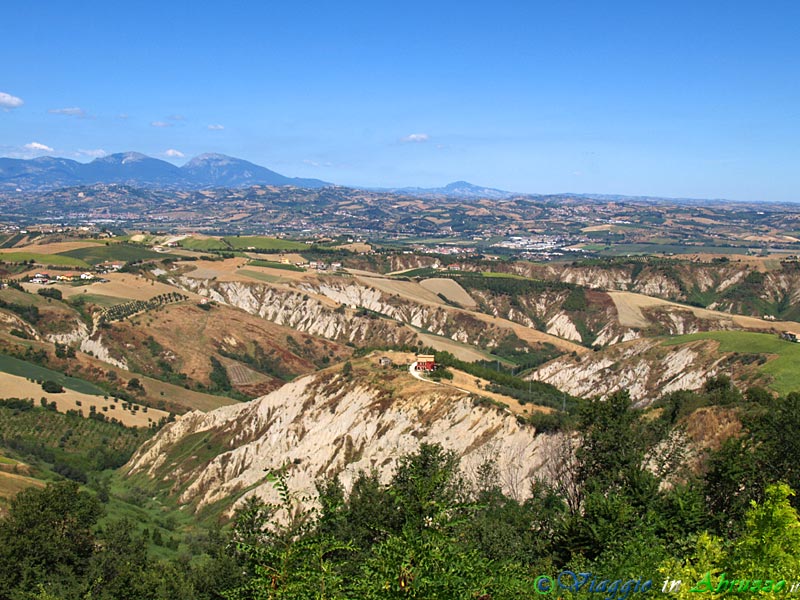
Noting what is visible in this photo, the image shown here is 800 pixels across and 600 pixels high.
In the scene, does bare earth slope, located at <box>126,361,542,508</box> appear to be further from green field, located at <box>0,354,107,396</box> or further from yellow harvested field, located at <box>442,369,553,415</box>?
green field, located at <box>0,354,107,396</box>

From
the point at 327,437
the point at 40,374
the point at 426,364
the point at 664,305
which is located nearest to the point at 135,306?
the point at 40,374

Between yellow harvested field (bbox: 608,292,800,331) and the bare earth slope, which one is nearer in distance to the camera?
the bare earth slope

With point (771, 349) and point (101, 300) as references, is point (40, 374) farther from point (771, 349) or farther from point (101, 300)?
point (771, 349)

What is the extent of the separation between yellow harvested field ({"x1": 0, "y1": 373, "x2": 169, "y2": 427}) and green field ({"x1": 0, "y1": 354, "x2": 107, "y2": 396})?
2.50m

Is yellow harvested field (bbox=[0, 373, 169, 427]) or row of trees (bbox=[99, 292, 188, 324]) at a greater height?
row of trees (bbox=[99, 292, 188, 324])

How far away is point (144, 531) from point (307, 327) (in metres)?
113

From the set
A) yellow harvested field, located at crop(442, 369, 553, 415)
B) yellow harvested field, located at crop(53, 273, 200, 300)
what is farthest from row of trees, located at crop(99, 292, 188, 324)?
yellow harvested field, located at crop(442, 369, 553, 415)

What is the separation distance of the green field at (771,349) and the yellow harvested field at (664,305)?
117 feet

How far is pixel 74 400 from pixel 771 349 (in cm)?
11216

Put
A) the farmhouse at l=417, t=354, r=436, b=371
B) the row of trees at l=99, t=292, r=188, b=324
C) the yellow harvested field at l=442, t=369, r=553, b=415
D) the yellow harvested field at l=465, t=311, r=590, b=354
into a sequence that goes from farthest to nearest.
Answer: the yellow harvested field at l=465, t=311, r=590, b=354 < the row of trees at l=99, t=292, r=188, b=324 < the farmhouse at l=417, t=354, r=436, b=371 < the yellow harvested field at l=442, t=369, r=553, b=415

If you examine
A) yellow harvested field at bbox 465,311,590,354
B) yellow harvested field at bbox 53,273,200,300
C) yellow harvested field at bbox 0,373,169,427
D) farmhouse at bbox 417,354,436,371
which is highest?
farmhouse at bbox 417,354,436,371

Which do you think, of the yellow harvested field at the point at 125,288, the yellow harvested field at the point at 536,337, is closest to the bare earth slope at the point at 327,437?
the yellow harvested field at the point at 536,337

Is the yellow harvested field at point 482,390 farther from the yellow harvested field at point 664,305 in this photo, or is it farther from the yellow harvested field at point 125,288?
the yellow harvested field at point 125,288

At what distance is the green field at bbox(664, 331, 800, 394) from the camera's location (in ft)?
249
